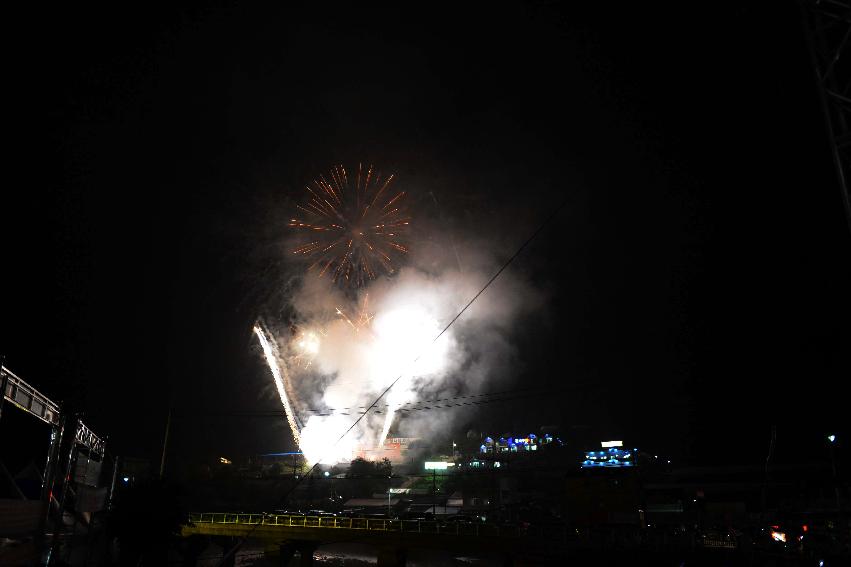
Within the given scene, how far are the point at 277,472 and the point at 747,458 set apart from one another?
65.8 meters

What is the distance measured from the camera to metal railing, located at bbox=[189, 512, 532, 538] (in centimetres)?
2969

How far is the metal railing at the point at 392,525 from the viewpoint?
2969 centimetres

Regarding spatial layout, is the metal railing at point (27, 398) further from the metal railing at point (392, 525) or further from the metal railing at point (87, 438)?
the metal railing at point (392, 525)

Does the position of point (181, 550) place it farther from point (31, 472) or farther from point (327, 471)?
point (327, 471)

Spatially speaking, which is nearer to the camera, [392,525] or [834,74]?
[834,74]

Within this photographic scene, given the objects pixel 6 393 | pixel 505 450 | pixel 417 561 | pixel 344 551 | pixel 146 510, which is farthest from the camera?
pixel 505 450

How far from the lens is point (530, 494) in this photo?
228 ft

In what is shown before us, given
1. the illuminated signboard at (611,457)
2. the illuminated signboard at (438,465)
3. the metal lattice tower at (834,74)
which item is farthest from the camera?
the illuminated signboard at (438,465)

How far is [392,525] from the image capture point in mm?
35219

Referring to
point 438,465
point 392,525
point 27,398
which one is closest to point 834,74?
point 27,398

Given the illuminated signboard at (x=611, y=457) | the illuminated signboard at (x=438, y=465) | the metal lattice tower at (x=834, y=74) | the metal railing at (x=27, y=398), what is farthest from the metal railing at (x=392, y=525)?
the illuminated signboard at (x=611, y=457)

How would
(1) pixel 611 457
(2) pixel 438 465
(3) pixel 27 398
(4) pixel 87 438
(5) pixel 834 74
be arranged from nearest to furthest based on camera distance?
(5) pixel 834 74
(3) pixel 27 398
(4) pixel 87 438
(1) pixel 611 457
(2) pixel 438 465

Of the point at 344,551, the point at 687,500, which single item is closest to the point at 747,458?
the point at 687,500

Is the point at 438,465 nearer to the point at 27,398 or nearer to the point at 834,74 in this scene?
the point at 27,398
